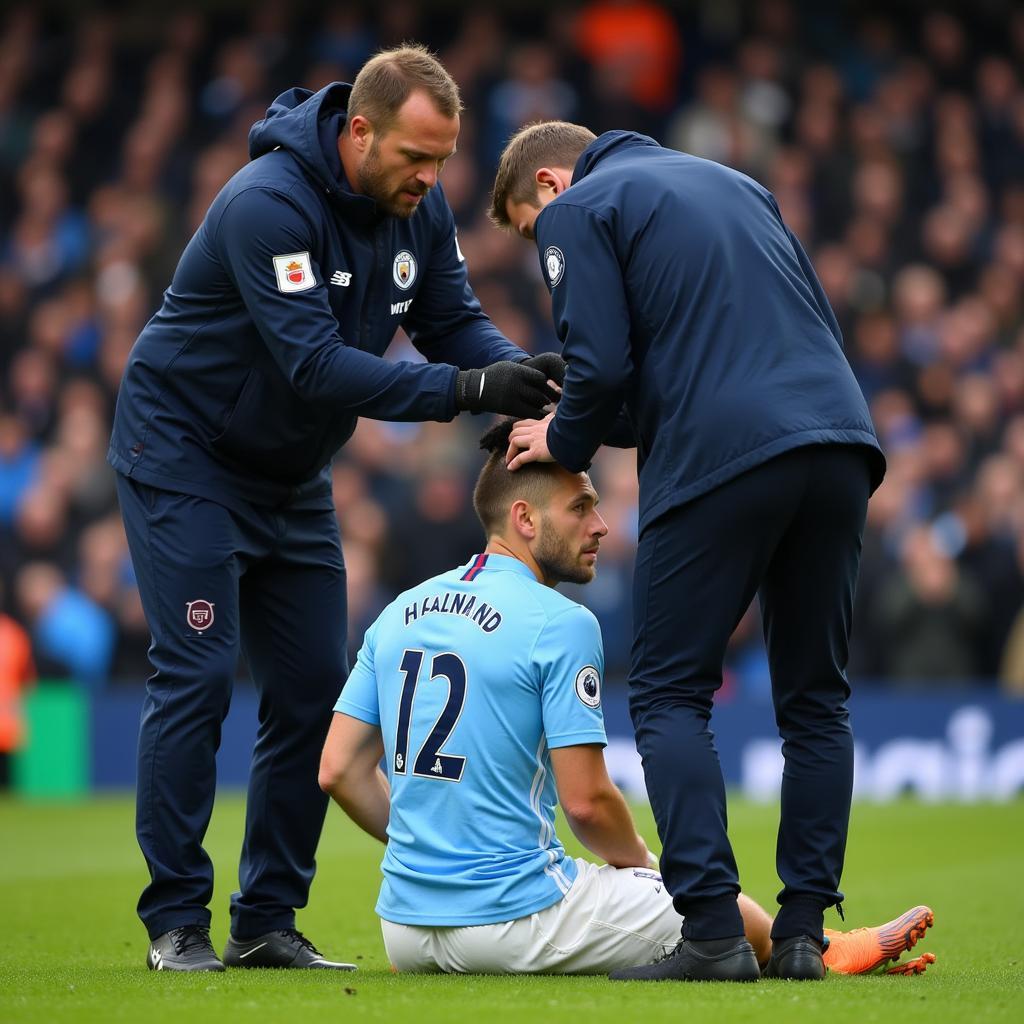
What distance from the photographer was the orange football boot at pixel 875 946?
15.4ft

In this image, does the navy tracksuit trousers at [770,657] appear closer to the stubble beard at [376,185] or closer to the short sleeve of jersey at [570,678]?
the short sleeve of jersey at [570,678]

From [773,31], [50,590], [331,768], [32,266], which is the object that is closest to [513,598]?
[331,768]

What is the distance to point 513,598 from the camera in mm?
4465

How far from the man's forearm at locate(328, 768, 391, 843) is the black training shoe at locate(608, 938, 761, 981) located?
0.80m

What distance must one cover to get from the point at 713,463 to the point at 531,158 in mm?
1062

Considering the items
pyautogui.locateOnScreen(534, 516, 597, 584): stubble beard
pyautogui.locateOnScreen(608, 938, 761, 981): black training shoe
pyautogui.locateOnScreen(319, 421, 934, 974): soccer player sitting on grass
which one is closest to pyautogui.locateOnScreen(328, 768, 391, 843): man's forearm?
pyautogui.locateOnScreen(319, 421, 934, 974): soccer player sitting on grass

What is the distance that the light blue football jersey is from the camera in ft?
14.3

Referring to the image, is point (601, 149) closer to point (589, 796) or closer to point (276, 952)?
point (589, 796)

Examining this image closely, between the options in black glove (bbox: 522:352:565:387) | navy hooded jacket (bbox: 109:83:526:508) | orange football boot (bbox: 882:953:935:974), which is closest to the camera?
orange football boot (bbox: 882:953:935:974)

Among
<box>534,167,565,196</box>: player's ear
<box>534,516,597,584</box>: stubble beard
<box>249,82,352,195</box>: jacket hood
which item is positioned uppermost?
<box>249,82,352,195</box>: jacket hood

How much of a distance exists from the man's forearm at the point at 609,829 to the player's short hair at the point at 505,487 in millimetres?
791

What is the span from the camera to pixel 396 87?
4.98 metres

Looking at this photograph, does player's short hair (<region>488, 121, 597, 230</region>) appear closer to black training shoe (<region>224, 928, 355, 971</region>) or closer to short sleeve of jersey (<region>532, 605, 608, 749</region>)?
short sleeve of jersey (<region>532, 605, 608, 749</region>)

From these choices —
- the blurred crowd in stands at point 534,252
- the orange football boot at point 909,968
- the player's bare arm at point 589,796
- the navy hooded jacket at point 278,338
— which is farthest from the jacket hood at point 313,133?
the blurred crowd in stands at point 534,252
